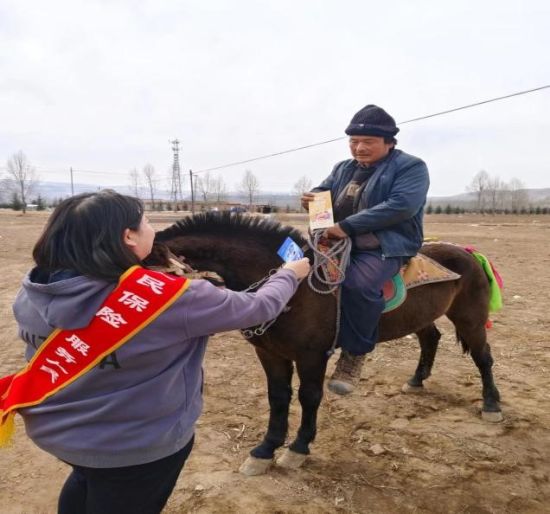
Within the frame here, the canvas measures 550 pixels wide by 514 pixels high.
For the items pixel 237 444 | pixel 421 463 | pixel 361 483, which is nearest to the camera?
pixel 361 483

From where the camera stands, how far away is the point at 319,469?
3.15 m

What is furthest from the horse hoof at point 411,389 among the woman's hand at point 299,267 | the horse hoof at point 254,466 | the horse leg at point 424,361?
the woman's hand at point 299,267

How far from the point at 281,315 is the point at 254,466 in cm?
118

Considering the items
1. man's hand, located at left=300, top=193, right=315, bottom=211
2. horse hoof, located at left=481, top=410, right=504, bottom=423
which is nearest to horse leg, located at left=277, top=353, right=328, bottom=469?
man's hand, located at left=300, top=193, right=315, bottom=211

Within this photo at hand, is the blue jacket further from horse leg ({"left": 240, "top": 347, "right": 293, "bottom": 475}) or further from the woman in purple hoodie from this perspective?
the woman in purple hoodie

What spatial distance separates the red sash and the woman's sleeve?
2.4 inches

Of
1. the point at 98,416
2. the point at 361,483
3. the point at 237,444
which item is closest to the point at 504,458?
the point at 361,483

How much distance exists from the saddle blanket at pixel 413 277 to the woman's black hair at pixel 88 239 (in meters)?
2.22

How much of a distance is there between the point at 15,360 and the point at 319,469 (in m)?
3.71

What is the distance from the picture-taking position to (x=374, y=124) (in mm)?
2973

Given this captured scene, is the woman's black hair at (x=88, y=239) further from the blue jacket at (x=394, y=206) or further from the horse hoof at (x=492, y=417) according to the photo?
the horse hoof at (x=492, y=417)

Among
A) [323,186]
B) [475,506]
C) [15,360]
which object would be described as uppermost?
[323,186]

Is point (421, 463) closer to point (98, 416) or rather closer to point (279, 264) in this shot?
point (279, 264)

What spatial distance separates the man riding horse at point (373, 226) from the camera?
2869 mm
